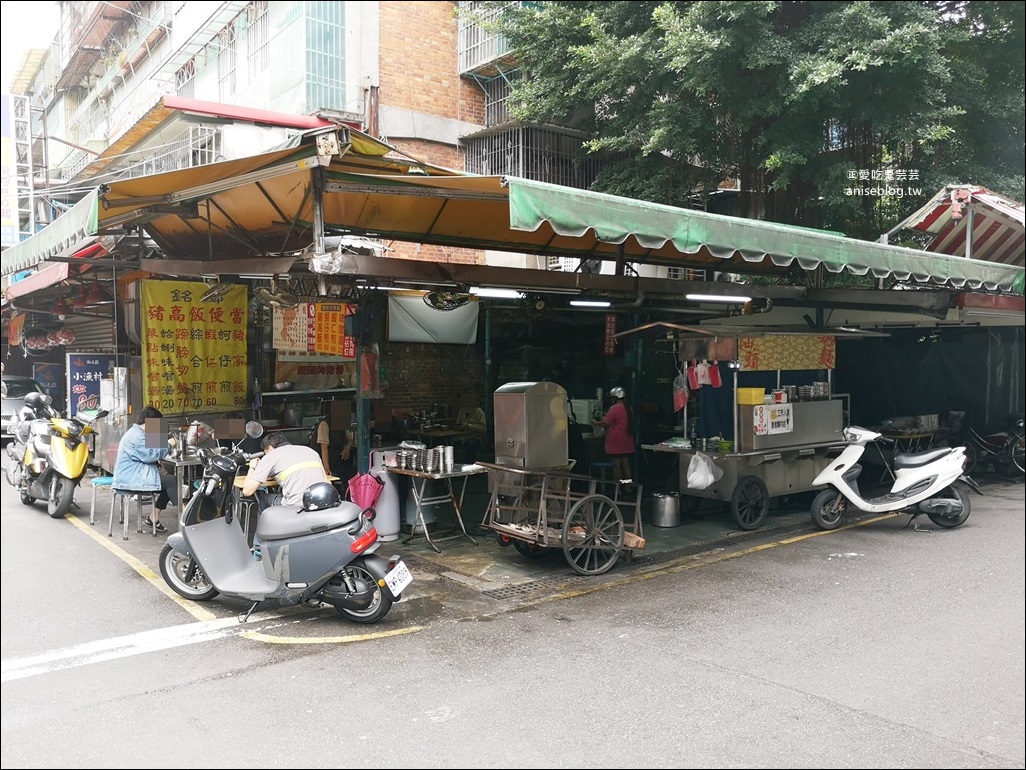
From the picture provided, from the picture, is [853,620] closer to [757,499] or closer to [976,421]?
[757,499]

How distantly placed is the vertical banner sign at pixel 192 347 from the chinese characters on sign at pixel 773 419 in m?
6.58

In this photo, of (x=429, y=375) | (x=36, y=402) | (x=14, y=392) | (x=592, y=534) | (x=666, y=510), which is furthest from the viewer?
(x=14, y=392)

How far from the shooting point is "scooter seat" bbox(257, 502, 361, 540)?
5879mm

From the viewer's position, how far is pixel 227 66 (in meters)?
15.3

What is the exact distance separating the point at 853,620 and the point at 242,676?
4477 mm

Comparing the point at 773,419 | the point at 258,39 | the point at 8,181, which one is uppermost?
the point at 258,39

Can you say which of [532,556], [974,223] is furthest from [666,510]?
[974,223]

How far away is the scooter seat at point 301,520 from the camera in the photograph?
5.88 metres

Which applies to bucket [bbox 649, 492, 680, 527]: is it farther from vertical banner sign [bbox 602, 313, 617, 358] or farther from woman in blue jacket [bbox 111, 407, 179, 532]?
woman in blue jacket [bbox 111, 407, 179, 532]

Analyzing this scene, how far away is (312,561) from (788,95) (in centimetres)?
860

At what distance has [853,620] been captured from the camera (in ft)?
19.8

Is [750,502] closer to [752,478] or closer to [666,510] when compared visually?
[752,478]

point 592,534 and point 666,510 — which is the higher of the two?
point 592,534

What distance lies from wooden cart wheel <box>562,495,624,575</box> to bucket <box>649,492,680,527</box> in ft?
6.29
